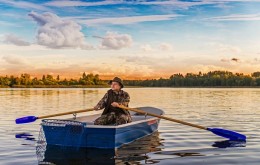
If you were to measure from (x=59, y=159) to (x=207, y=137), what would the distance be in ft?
20.3

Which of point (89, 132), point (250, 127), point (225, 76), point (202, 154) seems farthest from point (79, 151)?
Result: point (225, 76)

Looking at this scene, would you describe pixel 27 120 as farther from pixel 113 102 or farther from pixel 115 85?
pixel 115 85

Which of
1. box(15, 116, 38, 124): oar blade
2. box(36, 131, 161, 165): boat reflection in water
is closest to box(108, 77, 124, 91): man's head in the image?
box(36, 131, 161, 165): boat reflection in water

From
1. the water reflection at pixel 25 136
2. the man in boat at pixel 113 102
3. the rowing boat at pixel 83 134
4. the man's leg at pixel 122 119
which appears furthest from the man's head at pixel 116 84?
the water reflection at pixel 25 136

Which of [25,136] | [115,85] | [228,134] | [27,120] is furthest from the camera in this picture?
[25,136]

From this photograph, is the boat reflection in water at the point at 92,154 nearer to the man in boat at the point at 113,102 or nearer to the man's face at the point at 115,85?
the man in boat at the point at 113,102

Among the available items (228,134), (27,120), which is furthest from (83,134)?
(228,134)

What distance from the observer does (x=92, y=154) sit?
11.9 meters

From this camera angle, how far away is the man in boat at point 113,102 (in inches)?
527

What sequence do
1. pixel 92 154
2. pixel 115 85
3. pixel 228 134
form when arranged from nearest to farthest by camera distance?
pixel 92 154 → pixel 115 85 → pixel 228 134

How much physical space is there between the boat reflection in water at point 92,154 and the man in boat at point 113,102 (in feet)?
2.90

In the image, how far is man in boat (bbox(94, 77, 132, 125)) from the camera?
1339cm

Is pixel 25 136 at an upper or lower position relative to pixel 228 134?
lower

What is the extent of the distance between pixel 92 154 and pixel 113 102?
202cm
